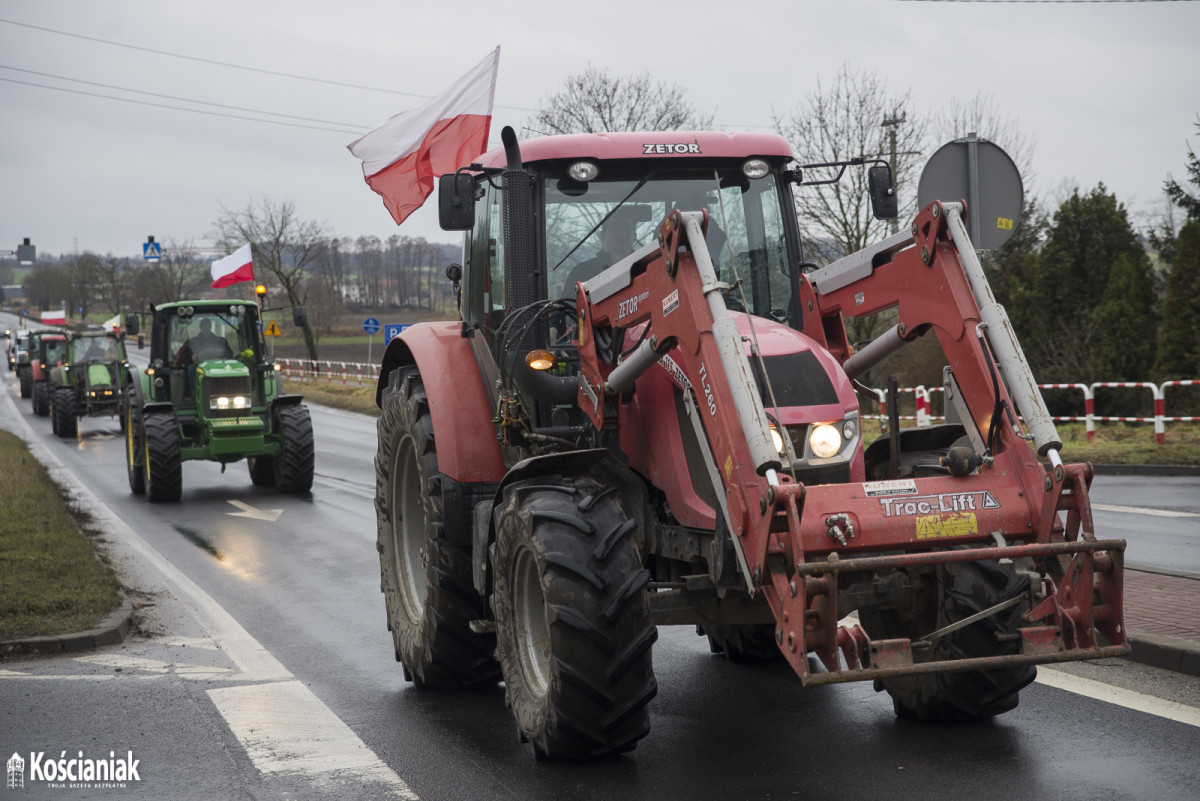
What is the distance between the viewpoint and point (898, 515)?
4.70 m

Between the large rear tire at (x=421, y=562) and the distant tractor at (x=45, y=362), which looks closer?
the large rear tire at (x=421, y=562)

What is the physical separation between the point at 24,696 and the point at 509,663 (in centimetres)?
308

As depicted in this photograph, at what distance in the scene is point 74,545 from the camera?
450 inches

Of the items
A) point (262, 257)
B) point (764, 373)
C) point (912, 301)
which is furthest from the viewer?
point (262, 257)

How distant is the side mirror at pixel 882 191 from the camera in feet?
22.6

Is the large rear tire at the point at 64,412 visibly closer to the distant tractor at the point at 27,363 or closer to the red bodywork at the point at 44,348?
the red bodywork at the point at 44,348

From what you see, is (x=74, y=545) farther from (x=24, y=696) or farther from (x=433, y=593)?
(x=433, y=593)

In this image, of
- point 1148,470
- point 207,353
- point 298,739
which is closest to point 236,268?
point 207,353

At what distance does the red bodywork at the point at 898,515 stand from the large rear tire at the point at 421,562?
1602mm

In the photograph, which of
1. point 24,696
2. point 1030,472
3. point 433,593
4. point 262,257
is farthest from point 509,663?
point 262,257

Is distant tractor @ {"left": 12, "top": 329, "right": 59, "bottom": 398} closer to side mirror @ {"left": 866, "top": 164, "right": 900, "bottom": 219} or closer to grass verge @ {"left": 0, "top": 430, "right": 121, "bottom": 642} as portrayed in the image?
grass verge @ {"left": 0, "top": 430, "right": 121, "bottom": 642}

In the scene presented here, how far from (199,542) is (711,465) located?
382 inches

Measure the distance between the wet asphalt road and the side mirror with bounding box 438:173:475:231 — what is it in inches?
99.6

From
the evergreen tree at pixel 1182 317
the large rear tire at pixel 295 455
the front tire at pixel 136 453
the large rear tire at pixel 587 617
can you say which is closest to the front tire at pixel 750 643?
the large rear tire at pixel 587 617
